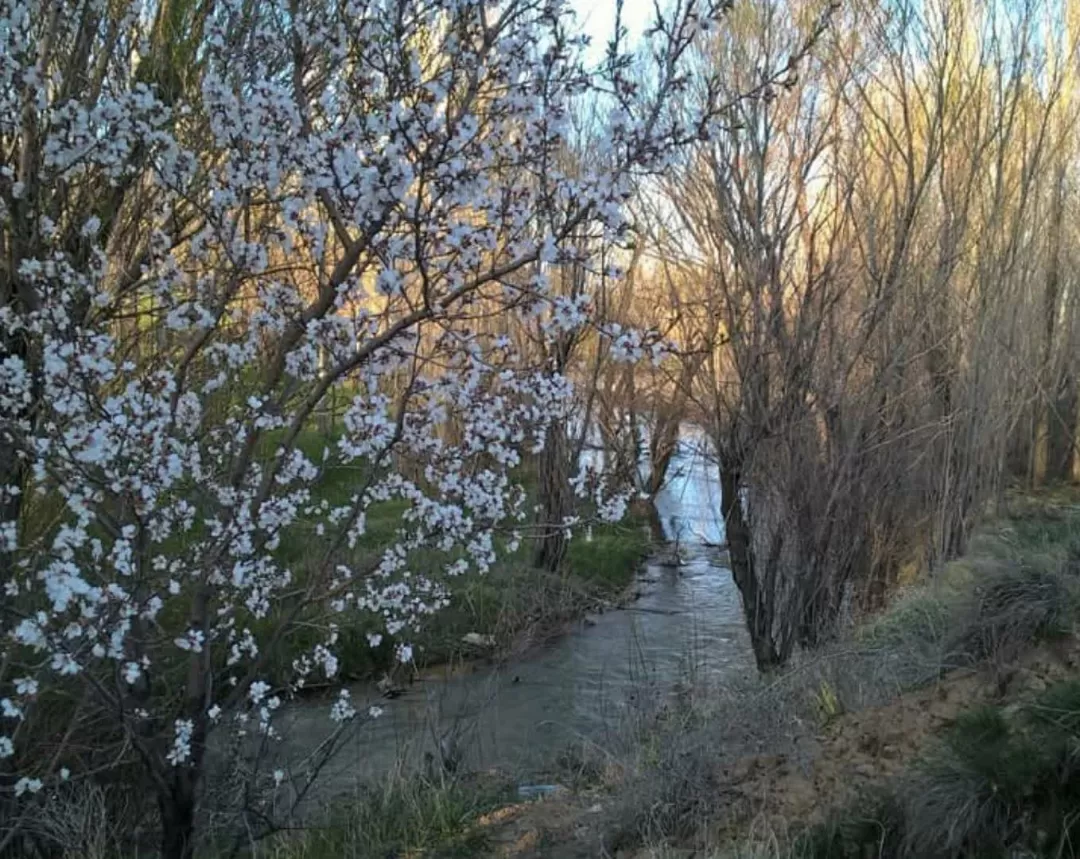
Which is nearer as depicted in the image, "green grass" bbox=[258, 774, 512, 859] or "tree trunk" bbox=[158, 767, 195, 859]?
"tree trunk" bbox=[158, 767, 195, 859]

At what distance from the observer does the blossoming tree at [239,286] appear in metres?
2.97

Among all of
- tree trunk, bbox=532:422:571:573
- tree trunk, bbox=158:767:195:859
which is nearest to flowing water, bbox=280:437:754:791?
tree trunk, bbox=532:422:571:573

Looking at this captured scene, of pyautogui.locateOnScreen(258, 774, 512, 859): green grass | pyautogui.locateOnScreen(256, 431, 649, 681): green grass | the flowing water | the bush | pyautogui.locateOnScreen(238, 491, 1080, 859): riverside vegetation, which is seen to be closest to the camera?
the bush

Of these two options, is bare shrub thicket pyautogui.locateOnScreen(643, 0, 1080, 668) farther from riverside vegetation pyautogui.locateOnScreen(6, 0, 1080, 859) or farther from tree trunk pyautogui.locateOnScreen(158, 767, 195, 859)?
tree trunk pyautogui.locateOnScreen(158, 767, 195, 859)

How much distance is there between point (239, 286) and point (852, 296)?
384 cm

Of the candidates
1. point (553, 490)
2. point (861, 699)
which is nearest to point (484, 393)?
point (861, 699)

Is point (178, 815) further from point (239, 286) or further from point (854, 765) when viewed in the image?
point (854, 765)

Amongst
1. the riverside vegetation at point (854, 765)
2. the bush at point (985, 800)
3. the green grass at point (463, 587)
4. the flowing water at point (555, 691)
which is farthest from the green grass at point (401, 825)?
the bush at point (985, 800)

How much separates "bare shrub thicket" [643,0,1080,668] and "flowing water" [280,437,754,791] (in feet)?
3.68

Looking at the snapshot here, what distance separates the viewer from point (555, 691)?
7.39 metres

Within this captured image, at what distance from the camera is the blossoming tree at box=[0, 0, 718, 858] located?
297cm

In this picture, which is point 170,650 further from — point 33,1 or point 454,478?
point 33,1

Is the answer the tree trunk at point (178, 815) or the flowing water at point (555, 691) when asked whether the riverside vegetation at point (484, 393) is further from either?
the flowing water at point (555, 691)

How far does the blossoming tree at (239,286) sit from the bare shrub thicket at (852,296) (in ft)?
7.43
